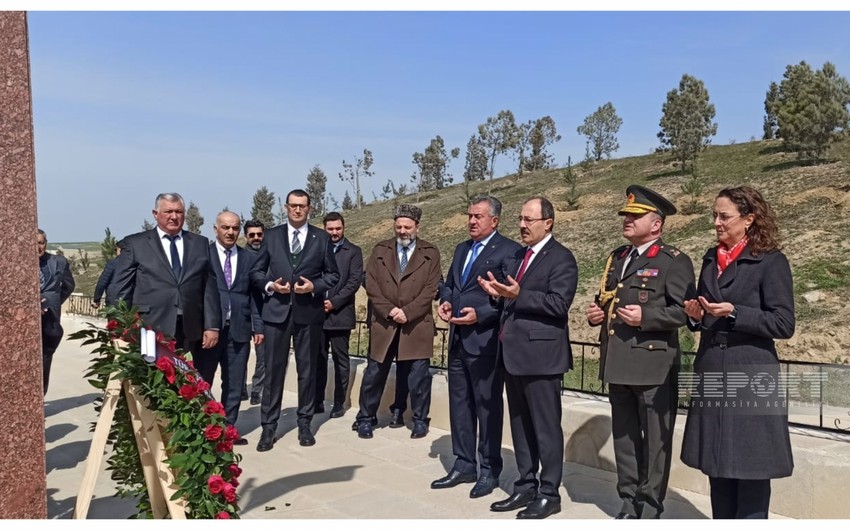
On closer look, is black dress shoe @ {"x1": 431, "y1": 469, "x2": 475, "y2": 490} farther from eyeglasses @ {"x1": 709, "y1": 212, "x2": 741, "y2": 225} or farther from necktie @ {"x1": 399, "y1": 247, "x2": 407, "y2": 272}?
eyeglasses @ {"x1": 709, "y1": 212, "x2": 741, "y2": 225}

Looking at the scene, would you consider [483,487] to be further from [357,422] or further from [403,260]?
[403,260]

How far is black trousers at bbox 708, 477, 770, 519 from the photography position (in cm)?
349

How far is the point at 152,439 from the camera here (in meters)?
3.65

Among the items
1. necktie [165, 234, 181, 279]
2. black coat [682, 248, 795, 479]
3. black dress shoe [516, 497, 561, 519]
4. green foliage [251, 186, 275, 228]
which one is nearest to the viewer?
black coat [682, 248, 795, 479]

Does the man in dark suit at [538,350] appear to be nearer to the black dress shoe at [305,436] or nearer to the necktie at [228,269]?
Result: the black dress shoe at [305,436]

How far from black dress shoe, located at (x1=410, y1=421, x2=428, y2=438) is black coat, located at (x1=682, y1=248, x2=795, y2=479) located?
308 centimetres

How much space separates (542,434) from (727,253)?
5.04 feet

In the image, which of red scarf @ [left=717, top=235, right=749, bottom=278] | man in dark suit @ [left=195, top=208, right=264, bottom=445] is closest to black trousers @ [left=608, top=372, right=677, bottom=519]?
red scarf @ [left=717, top=235, right=749, bottom=278]

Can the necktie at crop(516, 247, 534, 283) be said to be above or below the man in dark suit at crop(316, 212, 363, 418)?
above

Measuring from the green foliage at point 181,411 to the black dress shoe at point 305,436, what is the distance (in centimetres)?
243

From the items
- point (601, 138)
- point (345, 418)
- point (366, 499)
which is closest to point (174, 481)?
point (366, 499)

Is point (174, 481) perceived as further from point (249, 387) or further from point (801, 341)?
point (801, 341)

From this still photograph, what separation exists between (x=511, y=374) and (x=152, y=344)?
2.06 meters

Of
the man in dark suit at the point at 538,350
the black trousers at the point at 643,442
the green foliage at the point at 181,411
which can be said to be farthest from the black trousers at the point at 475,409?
the green foliage at the point at 181,411
